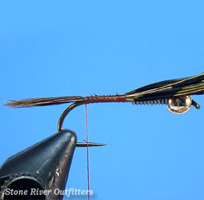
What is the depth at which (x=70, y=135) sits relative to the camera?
37.4 inches

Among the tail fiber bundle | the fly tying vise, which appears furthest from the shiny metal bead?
the tail fiber bundle

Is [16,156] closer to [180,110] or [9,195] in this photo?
[9,195]

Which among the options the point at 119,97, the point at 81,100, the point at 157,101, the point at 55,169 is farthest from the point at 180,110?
the point at 55,169

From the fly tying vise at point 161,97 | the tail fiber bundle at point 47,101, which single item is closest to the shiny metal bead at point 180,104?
the fly tying vise at point 161,97

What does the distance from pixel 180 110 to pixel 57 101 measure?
1.44 feet

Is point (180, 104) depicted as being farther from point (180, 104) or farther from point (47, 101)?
point (47, 101)

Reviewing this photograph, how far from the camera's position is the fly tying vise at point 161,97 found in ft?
3.31

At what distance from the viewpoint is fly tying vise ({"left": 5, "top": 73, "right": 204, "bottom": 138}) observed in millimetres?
1008

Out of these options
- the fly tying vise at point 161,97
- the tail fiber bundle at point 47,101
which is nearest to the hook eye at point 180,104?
the fly tying vise at point 161,97

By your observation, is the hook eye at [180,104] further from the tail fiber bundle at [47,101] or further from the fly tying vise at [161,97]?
the tail fiber bundle at [47,101]

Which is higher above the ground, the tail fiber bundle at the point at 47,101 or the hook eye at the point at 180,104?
the tail fiber bundle at the point at 47,101

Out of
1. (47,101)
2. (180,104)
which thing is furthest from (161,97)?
(47,101)

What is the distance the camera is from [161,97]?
3.38 ft

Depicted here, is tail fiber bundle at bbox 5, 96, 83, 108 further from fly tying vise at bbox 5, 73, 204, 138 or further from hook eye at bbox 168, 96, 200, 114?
hook eye at bbox 168, 96, 200, 114
